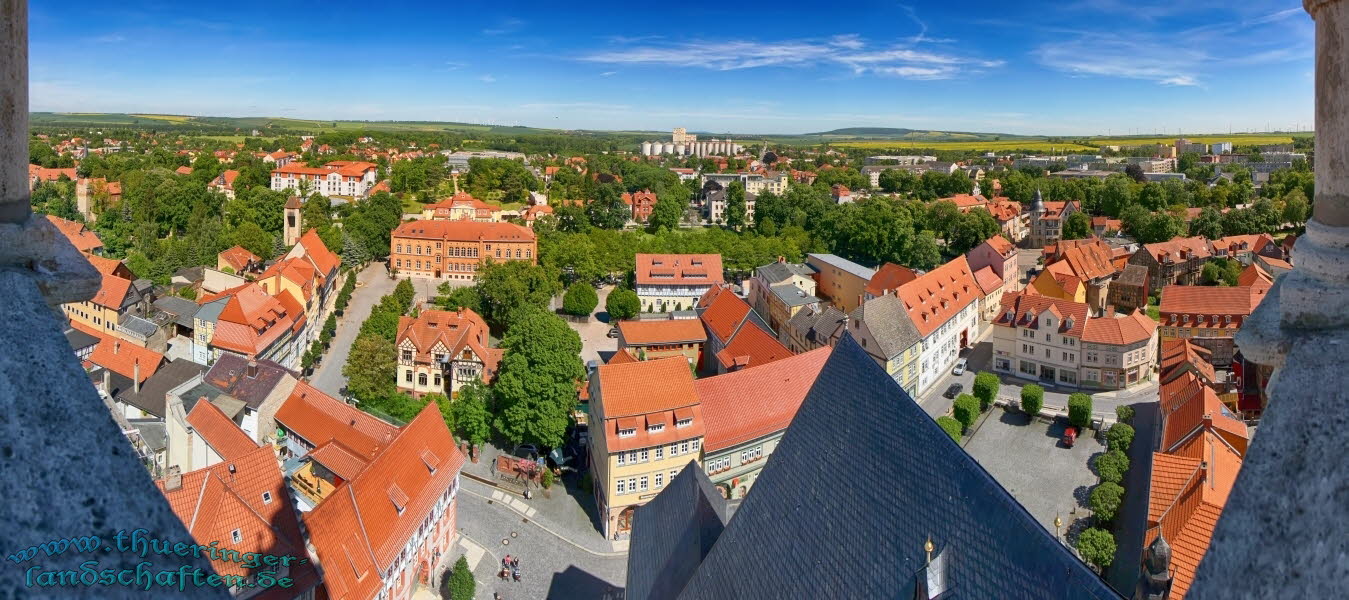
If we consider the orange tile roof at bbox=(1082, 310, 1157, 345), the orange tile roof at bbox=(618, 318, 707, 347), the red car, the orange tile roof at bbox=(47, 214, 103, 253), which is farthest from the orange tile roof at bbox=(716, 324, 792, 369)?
the orange tile roof at bbox=(47, 214, 103, 253)

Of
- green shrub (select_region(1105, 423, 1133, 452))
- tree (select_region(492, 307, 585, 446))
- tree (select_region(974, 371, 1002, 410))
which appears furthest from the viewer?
tree (select_region(974, 371, 1002, 410))

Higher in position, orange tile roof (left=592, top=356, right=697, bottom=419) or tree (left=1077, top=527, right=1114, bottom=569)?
orange tile roof (left=592, top=356, right=697, bottom=419)

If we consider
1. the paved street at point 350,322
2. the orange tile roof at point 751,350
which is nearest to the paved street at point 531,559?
the orange tile roof at point 751,350

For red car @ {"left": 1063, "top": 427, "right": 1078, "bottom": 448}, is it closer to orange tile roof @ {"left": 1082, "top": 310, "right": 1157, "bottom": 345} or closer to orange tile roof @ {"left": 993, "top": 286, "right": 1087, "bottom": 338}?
orange tile roof @ {"left": 1082, "top": 310, "right": 1157, "bottom": 345}

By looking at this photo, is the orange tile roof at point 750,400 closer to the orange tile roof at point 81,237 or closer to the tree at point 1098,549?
the tree at point 1098,549

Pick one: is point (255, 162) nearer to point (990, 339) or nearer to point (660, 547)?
point (990, 339)

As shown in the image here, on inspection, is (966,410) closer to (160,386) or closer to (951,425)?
(951,425)
